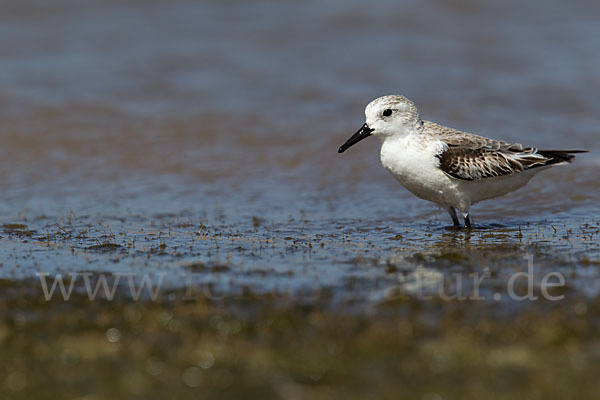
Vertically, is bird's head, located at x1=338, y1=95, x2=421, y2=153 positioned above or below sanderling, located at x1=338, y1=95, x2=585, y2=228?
above

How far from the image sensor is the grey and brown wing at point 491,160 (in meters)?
9.60

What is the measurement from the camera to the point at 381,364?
543 centimetres

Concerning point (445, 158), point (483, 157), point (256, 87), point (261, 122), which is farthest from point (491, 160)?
point (256, 87)

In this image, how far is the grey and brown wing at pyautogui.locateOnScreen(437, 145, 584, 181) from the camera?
960cm

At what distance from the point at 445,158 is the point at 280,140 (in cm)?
575

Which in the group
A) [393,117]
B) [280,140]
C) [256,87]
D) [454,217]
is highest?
[256,87]

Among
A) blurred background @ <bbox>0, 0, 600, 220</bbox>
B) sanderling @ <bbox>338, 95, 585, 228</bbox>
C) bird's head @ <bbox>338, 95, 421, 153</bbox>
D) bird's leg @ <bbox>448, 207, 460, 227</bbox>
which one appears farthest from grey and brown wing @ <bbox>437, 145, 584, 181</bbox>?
blurred background @ <bbox>0, 0, 600, 220</bbox>

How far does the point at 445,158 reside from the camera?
9594mm

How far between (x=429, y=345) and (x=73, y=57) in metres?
15.4

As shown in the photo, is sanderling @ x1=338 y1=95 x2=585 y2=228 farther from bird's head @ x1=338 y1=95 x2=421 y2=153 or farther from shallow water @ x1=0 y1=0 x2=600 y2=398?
shallow water @ x1=0 y1=0 x2=600 y2=398

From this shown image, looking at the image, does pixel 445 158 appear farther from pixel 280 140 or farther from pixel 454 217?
pixel 280 140

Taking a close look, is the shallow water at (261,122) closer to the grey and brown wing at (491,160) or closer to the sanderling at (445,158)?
the sanderling at (445,158)

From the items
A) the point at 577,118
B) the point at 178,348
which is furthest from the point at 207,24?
the point at 178,348

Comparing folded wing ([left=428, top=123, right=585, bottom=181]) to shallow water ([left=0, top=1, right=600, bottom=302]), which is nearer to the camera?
shallow water ([left=0, top=1, right=600, bottom=302])
